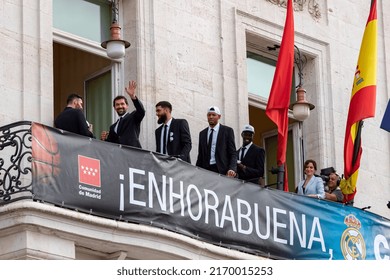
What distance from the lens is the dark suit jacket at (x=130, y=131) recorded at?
20328 mm

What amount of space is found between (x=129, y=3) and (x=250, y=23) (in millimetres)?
2373

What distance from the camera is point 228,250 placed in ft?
65.9

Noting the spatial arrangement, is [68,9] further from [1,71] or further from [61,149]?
[61,149]

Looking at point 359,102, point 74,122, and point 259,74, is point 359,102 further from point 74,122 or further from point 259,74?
point 74,122

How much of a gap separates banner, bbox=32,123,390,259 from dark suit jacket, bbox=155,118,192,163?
68 centimetres

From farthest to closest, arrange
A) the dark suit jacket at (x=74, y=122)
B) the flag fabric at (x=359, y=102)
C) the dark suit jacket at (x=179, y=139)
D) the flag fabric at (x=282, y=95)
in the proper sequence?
the flag fabric at (x=359, y=102) < the flag fabric at (x=282, y=95) < the dark suit jacket at (x=179, y=139) < the dark suit jacket at (x=74, y=122)

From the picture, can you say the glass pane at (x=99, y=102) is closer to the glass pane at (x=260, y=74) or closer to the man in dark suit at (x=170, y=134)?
the man in dark suit at (x=170, y=134)

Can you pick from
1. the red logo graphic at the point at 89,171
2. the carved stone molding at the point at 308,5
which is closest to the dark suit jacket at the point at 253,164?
the red logo graphic at the point at 89,171

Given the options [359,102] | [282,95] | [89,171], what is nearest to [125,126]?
[89,171]

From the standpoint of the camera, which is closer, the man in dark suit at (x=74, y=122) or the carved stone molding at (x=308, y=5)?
the man in dark suit at (x=74, y=122)

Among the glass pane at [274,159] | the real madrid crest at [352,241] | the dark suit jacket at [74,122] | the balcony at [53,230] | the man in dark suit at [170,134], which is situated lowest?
the balcony at [53,230]

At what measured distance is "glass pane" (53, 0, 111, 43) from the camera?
2178 centimetres

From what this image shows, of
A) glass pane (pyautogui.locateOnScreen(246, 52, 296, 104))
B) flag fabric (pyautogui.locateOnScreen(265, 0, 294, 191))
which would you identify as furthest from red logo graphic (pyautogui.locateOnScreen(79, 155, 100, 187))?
glass pane (pyautogui.locateOnScreen(246, 52, 296, 104))

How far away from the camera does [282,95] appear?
2266cm
